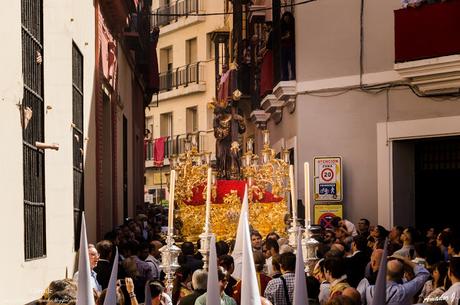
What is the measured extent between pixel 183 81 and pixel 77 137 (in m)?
33.8

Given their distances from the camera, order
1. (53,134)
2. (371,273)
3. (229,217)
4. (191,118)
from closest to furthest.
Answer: (371,273)
(53,134)
(229,217)
(191,118)

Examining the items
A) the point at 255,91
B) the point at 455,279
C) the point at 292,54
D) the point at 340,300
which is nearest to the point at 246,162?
the point at 292,54

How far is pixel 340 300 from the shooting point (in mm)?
7168

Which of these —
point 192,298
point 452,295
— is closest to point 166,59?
point 192,298

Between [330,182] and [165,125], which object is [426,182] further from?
[165,125]

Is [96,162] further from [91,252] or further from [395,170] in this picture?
[91,252]

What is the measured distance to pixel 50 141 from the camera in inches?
501

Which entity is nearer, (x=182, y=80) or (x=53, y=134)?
(x=53, y=134)

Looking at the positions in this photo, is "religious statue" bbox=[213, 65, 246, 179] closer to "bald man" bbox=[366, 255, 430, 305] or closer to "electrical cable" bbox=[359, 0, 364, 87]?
"electrical cable" bbox=[359, 0, 364, 87]

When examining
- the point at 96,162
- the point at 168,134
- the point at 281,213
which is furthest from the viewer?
the point at 168,134

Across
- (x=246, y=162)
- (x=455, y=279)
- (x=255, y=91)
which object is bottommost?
(x=455, y=279)

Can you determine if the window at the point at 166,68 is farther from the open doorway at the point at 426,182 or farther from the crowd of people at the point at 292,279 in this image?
the crowd of people at the point at 292,279

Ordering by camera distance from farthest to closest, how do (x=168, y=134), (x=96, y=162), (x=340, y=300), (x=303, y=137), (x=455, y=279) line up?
(x=168, y=134) < (x=303, y=137) < (x=96, y=162) < (x=455, y=279) < (x=340, y=300)

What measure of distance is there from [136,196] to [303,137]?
1095cm
